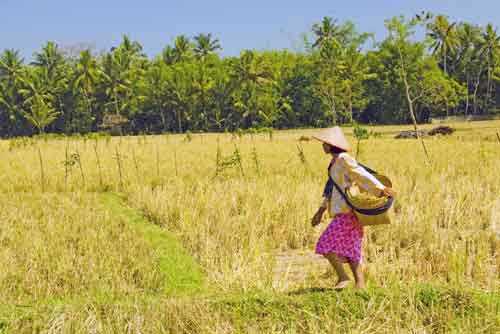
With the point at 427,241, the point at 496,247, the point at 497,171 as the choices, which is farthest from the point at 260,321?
the point at 497,171

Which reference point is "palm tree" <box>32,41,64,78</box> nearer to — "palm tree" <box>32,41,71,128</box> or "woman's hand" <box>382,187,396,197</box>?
"palm tree" <box>32,41,71,128</box>

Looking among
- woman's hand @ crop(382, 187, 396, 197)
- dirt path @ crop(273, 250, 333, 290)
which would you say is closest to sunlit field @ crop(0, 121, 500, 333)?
dirt path @ crop(273, 250, 333, 290)

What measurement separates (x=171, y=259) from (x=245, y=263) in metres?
1.03

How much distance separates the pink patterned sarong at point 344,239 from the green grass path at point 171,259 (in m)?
1.23

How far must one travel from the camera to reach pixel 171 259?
5531mm

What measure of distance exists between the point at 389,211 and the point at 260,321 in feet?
3.87

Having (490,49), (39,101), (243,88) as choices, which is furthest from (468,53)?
(39,101)

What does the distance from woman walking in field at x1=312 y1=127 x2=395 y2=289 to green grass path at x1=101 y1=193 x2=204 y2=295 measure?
1.24 m

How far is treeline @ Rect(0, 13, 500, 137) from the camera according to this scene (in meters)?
49.4

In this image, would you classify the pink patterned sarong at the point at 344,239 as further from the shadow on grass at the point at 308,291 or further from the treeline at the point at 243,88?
the treeline at the point at 243,88

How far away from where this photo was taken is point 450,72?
55.3 m

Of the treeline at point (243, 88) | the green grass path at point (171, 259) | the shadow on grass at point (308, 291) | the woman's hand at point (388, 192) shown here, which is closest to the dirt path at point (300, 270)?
the shadow on grass at point (308, 291)

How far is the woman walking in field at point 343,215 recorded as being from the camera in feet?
13.2

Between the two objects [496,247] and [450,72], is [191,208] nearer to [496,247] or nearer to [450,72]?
[496,247]
